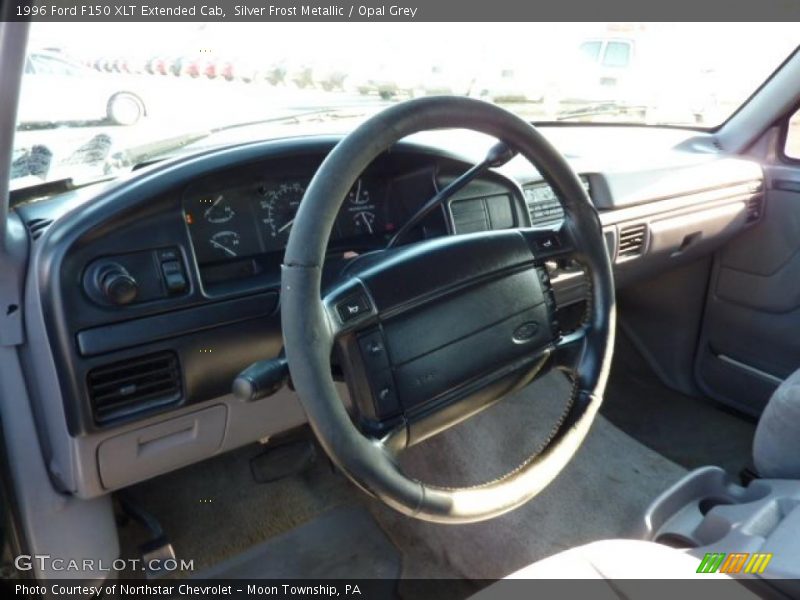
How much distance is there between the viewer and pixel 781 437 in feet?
5.01

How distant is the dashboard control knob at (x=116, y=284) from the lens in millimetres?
1264

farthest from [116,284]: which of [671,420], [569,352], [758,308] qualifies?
[758,308]

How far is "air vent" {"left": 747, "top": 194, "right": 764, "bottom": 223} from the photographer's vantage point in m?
2.62

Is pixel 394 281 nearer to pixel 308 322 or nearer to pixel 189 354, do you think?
pixel 308 322

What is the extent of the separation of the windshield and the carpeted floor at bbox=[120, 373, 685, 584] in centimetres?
107

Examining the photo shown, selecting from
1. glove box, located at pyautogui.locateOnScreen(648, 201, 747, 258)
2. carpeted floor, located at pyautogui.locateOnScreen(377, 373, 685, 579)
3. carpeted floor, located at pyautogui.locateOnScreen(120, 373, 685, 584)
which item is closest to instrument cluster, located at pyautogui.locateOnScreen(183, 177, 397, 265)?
carpeted floor, located at pyautogui.locateOnScreen(120, 373, 685, 584)

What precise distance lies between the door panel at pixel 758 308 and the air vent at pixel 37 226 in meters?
2.48

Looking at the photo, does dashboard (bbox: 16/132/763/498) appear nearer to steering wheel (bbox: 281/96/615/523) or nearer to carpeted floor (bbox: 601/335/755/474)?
steering wheel (bbox: 281/96/615/523)

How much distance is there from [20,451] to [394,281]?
939 millimetres

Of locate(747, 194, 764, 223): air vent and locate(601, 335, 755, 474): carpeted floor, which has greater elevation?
locate(747, 194, 764, 223): air vent

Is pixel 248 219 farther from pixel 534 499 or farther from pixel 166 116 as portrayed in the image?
pixel 534 499

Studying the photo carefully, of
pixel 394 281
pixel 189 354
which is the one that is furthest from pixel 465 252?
pixel 189 354
